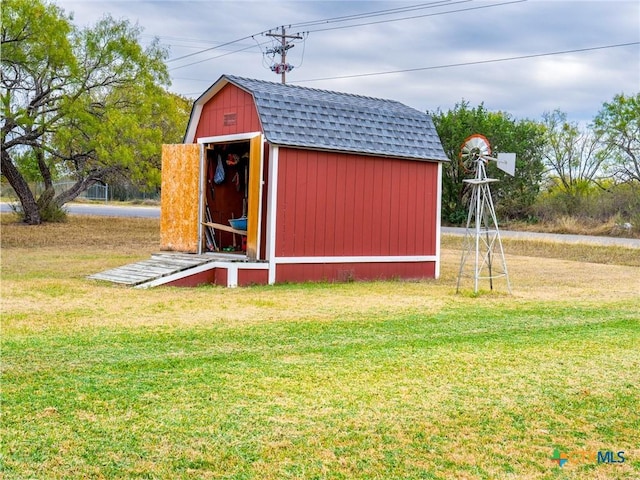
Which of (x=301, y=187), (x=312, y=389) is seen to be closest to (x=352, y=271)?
(x=301, y=187)

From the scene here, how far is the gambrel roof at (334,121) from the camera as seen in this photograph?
36.2ft

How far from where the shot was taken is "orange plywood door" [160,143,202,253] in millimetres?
11773

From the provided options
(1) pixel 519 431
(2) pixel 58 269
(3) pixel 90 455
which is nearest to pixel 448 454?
(1) pixel 519 431

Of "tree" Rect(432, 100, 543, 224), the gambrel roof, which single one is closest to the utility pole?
"tree" Rect(432, 100, 543, 224)

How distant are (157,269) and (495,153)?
21.3 meters

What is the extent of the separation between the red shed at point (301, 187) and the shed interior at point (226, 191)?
18 millimetres

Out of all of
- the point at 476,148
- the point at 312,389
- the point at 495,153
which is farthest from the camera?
the point at 495,153

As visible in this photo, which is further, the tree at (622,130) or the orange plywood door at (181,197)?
the tree at (622,130)

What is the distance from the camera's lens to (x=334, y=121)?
11.6m

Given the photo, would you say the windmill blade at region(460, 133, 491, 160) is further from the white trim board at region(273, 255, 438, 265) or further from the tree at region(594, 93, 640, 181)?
the tree at region(594, 93, 640, 181)

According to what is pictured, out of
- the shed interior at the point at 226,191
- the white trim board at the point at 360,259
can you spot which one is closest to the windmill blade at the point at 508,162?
the white trim board at the point at 360,259

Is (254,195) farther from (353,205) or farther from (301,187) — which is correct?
(353,205)

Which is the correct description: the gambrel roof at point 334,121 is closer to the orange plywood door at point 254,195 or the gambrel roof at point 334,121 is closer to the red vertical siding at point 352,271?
Answer: the orange plywood door at point 254,195

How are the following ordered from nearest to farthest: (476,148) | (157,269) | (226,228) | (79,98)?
(476,148)
(157,269)
(226,228)
(79,98)
